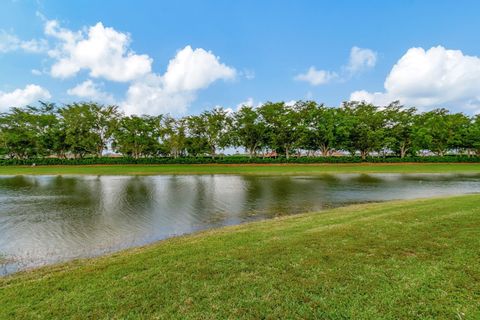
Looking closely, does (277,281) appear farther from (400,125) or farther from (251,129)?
(400,125)

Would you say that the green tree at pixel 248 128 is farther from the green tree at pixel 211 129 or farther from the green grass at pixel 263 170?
the green grass at pixel 263 170

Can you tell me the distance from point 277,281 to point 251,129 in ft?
161

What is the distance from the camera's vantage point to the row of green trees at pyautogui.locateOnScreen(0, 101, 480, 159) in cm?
5125

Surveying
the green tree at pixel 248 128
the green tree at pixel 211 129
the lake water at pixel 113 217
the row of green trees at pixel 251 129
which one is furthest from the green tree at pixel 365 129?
the lake water at pixel 113 217

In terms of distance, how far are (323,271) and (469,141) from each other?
64940mm

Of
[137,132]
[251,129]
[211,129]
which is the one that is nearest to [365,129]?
[251,129]

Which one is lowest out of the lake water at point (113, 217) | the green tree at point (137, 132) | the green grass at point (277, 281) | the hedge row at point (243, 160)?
the lake water at point (113, 217)

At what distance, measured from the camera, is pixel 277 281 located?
3.93 m

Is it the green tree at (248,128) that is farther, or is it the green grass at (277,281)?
the green tree at (248,128)

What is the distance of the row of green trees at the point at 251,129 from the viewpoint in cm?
5125

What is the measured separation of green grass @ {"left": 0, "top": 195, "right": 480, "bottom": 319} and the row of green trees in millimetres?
46518

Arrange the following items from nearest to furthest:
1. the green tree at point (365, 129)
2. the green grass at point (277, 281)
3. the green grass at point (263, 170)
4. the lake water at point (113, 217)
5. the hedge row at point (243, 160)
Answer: the green grass at point (277, 281) → the lake water at point (113, 217) → the green grass at point (263, 170) → the hedge row at point (243, 160) → the green tree at point (365, 129)

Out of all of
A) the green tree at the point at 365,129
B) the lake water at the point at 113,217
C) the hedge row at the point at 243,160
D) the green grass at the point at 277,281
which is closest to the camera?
the green grass at the point at 277,281

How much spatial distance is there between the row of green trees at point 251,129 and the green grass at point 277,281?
4652cm
